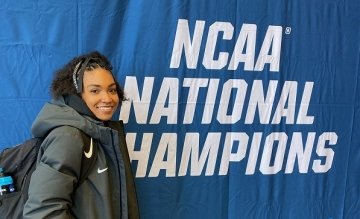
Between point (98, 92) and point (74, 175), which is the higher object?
point (98, 92)

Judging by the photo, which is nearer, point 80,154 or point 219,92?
point 80,154

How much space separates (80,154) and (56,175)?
3.0 inches

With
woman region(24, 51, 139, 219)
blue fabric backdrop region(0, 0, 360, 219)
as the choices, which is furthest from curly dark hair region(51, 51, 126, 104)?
blue fabric backdrop region(0, 0, 360, 219)

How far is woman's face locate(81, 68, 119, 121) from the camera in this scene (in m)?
0.99

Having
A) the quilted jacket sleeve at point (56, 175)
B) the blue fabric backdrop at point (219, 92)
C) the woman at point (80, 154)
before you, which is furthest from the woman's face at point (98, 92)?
the blue fabric backdrop at point (219, 92)

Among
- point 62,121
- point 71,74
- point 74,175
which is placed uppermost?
point 71,74

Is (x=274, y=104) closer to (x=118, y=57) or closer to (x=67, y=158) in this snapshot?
(x=118, y=57)

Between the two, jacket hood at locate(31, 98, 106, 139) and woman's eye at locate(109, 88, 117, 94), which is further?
woman's eye at locate(109, 88, 117, 94)

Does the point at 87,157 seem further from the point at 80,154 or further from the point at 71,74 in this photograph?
the point at 71,74

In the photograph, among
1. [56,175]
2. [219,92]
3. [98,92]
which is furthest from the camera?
[219,92]

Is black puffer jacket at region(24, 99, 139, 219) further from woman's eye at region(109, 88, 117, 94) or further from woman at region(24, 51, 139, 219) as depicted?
woman's eye at region(109, 88, 117, 94)

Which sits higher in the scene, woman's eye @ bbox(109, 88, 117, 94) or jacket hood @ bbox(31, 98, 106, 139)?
woman's eye @ bbox(109, 88, 117, 94)

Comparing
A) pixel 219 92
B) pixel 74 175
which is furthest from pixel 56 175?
pixel 219 92

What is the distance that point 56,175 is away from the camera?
825mm
